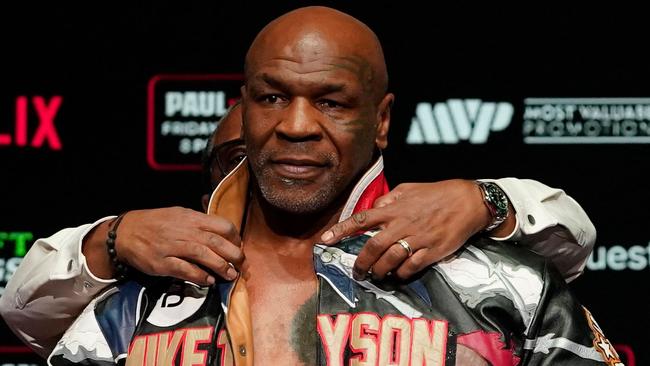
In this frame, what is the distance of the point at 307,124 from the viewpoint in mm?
1931

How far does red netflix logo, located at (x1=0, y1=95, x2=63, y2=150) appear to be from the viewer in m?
3.06

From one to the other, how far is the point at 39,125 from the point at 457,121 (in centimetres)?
92

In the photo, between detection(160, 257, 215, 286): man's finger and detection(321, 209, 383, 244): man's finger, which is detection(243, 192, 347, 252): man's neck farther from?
detection(160, 257, 215, 286): man's finger

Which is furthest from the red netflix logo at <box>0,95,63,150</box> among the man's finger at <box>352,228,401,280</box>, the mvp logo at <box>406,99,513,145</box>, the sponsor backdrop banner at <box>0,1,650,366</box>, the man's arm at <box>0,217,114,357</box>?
the man's finger at <box>352,228,401,280</box>

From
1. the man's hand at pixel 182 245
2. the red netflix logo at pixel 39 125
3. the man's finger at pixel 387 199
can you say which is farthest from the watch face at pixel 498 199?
the red netflix logo at pixel 39 125

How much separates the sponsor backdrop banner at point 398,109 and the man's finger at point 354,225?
108 cm

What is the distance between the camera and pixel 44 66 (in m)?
3.09

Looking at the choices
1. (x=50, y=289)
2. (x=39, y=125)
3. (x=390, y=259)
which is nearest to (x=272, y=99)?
(x=390, y=259)

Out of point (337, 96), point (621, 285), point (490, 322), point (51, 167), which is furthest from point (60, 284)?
point (621, 285)

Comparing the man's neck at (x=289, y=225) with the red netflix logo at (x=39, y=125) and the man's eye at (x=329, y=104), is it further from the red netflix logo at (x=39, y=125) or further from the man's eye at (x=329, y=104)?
the red netflix logo at (x=39, y=125)

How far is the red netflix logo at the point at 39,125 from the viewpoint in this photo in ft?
10.0

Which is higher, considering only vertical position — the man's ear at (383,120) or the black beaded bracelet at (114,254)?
the man's ear at (383,120)

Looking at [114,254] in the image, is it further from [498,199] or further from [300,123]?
[498,199]

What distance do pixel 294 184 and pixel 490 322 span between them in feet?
1.12
